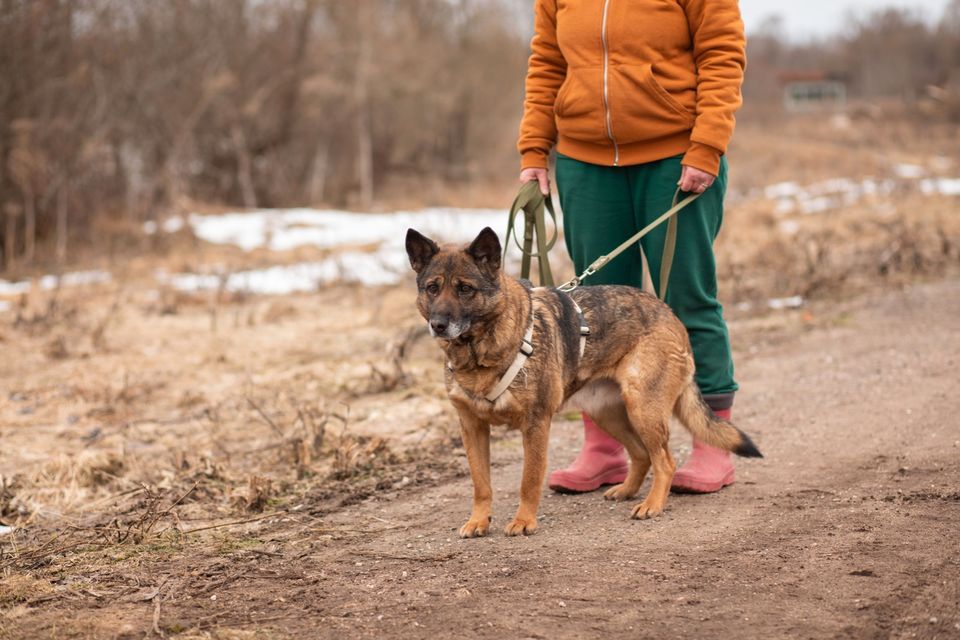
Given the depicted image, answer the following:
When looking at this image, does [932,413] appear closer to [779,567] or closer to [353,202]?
[779,567]

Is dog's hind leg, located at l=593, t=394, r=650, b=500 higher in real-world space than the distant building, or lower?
lower

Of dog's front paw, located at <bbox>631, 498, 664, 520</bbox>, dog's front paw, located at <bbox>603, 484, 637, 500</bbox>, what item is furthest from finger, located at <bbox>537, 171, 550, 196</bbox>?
dog's front paw, located at <bbox>631, 498, 664, 520</bbox>

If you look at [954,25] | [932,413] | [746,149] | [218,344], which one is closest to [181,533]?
[932,413]

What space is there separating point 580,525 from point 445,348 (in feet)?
3.33

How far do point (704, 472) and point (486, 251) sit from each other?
1609 mm

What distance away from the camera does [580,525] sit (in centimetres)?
454

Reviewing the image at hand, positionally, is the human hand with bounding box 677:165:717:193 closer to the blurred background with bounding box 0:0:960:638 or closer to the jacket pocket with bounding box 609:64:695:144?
the jacket pocket with bounding box 609:64:695:144

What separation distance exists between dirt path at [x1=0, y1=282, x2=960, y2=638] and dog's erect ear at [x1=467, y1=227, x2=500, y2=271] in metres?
1.19

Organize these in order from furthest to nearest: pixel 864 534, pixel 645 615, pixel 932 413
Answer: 1. pixel 932 413
2. pixel 864 534
3. pixel 645 615

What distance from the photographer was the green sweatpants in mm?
4859

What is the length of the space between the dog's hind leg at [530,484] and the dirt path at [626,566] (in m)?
0.07

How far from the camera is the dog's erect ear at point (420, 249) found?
419 cm

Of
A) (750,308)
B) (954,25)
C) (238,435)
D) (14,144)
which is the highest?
(954,25)

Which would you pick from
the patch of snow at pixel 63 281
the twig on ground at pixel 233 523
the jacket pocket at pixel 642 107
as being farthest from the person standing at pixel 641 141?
the patch of snow at pixel 63 281
